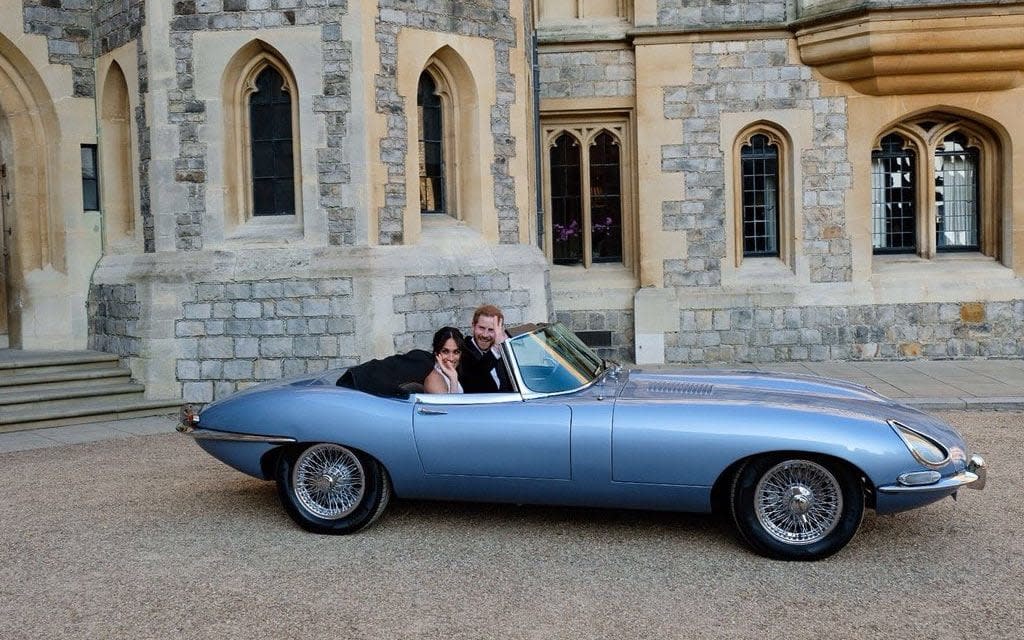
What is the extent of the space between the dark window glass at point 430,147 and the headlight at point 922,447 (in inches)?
274

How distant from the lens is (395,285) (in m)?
10.1

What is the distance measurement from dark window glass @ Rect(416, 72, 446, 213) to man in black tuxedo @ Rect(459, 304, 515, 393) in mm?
5271

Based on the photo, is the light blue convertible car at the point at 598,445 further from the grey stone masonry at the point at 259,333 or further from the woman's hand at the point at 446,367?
the grey stone masonry at the point at 259,333

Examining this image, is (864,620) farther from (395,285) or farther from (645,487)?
(395,285)

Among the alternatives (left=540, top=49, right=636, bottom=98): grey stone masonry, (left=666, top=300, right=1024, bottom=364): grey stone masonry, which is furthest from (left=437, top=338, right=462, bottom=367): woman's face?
(left=540, top=49, right=636, bottom=98): grey stone masonry

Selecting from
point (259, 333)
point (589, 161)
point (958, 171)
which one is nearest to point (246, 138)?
point (259, 333)

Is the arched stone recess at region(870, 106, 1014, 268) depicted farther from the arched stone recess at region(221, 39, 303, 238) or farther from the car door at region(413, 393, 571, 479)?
the car door at region(413, 393, 571, 479)

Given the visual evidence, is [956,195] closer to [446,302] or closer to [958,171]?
[958,171]

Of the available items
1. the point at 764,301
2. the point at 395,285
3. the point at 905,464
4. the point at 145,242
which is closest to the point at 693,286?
the point at 764,301

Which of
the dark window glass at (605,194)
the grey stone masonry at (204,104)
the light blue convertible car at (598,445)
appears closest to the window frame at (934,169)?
the dark window glass at (605,194)

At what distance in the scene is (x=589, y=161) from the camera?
1379cm

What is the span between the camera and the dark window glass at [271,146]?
10.6 meters

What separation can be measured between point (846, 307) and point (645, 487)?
8.73 meters

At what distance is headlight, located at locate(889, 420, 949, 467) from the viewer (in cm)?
484
